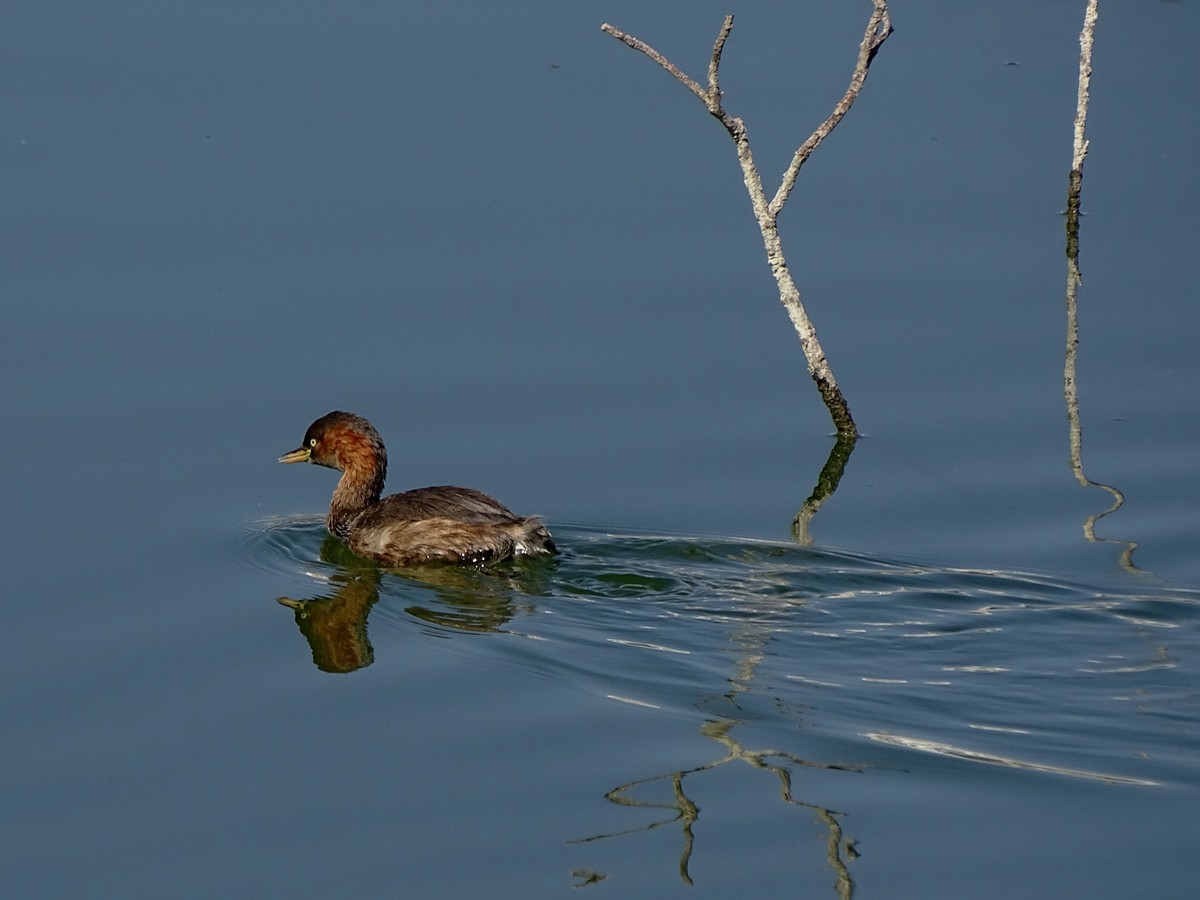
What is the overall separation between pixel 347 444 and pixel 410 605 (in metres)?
1.34

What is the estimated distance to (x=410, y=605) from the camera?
31.9ft

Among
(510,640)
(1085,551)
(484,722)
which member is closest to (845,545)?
(1085,551)

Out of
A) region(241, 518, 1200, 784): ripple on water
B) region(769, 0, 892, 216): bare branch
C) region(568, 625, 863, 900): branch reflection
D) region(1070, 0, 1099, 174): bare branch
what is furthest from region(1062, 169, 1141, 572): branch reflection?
region(568, 625, 863, 900): branch reflection

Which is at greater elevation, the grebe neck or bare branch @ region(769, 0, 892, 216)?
bare branch @ region(769, 0, 892, 216)

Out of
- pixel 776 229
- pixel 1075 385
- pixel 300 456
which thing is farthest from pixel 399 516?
pixel 1075 385

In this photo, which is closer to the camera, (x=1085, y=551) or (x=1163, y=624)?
(x=1163, y=624)

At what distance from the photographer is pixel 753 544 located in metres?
10.0

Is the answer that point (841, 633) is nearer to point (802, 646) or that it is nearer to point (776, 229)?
point (802, 646)

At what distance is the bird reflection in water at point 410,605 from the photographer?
913 cm

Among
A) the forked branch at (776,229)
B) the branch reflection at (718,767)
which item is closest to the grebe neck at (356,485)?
the forked branch at (776,229)

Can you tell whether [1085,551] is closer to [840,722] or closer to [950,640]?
[950,640]

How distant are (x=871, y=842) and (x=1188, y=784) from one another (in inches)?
54.6

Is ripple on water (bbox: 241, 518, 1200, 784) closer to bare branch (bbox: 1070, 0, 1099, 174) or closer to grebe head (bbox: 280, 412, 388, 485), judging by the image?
grebe head (bbox: 280, 412, 388, 485)

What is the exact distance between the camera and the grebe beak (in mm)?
10789
